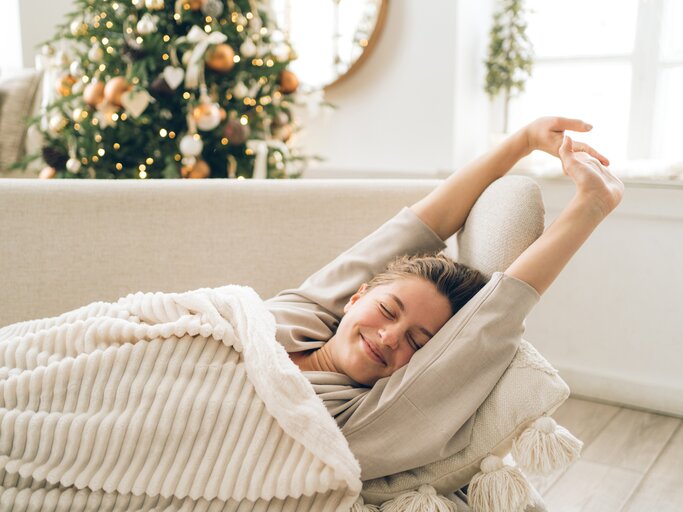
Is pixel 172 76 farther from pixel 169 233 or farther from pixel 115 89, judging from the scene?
pixel 169 233

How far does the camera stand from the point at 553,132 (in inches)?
50.9

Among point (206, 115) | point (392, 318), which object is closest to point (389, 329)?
point (392, 318)

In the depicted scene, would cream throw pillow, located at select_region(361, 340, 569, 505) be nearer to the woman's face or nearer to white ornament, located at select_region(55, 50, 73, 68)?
the woman's face

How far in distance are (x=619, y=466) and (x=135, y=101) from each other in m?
Answer: 1.82

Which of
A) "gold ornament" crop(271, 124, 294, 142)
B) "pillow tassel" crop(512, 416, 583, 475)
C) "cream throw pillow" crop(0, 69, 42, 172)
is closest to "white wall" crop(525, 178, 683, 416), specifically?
"gold ornament" crop(271, 124, 294, 142)

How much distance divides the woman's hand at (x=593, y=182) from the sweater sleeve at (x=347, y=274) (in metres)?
0.31

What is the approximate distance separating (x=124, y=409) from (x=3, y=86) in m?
2.79

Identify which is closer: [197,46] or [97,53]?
[197,46]

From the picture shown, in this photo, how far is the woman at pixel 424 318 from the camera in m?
1.01

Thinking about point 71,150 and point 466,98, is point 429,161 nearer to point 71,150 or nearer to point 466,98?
point 466,98

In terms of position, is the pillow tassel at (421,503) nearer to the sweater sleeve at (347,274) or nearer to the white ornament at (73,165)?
the sweater sleeve at (347,274)

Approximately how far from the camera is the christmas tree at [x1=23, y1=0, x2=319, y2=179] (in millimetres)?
2219

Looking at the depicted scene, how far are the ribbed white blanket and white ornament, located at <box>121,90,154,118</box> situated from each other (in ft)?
4.23

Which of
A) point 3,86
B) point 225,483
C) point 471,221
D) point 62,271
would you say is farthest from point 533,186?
point 3,86
